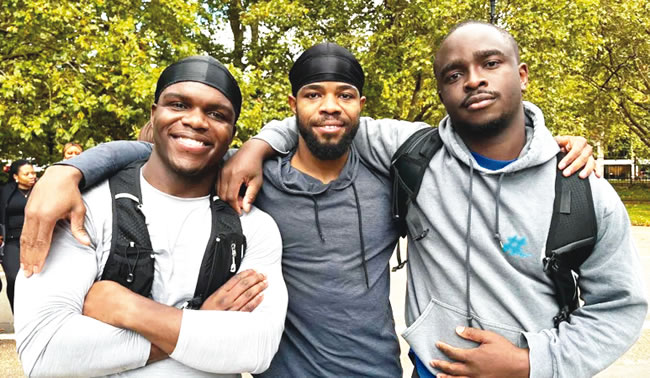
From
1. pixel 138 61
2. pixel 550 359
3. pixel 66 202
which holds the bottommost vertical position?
pixel 550 359

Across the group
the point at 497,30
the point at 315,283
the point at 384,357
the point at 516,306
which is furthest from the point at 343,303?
the point at 497,30

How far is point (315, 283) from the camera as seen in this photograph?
2.39m

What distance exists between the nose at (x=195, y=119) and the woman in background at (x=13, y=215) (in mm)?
4443

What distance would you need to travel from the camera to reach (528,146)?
7.11ft

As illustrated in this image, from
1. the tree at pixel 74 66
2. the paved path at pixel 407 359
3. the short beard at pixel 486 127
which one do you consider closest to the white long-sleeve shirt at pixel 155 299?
the short beard at pixel 486 127

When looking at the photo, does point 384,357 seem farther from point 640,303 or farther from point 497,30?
point 497,30

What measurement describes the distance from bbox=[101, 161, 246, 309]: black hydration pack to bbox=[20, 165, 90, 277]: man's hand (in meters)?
0.13

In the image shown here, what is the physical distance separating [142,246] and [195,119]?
573 millimetres

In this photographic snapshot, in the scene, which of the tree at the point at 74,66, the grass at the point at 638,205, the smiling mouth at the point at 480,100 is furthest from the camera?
the grass at the point at 638,205

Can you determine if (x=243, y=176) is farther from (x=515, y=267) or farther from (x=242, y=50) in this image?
(x=242, y=50)

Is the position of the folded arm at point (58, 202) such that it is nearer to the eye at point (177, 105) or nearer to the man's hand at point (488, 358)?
the eye at point (177, 105)

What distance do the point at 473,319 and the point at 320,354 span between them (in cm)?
71

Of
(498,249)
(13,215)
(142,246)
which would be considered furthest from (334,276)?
(13,215)

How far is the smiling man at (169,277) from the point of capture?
1.82m
